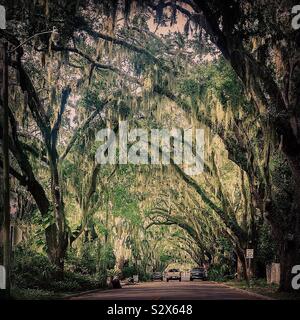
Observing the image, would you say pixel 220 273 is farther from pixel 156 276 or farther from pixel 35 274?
pixel 35 274

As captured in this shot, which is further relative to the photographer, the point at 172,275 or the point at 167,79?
the point at 172,275

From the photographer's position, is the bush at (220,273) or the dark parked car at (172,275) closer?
the bush at (220,273)

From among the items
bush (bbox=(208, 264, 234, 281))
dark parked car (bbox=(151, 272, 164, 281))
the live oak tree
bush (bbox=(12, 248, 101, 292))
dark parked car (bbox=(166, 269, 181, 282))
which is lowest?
dark parked car (bbox=(151, 272, 164, 281))

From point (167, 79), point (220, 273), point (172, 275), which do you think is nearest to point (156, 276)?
point (172, 275)

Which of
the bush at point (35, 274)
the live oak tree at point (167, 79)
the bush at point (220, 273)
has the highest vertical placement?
the live oak tree at point (167, 79)

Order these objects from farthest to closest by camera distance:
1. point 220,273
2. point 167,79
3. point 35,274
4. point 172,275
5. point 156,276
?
point 156,276 < point 172,275 < point 220,273 < point 35,274 < point 167,79

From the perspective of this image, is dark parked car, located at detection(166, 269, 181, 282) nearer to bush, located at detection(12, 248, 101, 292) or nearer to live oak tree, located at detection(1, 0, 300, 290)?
live oak tree, located at detection(1, 0, 300, 290)

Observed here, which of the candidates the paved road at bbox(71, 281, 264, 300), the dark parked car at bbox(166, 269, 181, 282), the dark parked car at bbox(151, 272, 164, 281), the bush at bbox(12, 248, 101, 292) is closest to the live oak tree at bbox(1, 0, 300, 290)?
the bush at bbox(12, 248, 101, 292)

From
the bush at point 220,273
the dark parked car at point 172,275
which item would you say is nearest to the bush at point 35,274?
the bush at point 220,273

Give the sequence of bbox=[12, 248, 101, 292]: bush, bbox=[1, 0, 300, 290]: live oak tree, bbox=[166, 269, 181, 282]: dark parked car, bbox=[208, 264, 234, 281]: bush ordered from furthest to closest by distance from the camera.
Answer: bbox=[166, 269, 181, 282]: dark parked car → bbox=[208, 264, 234, 281]: bush → bbox=[12, 248, 101, 292]: bush → bbox=[1, 0, 300, 290]: live oak tree

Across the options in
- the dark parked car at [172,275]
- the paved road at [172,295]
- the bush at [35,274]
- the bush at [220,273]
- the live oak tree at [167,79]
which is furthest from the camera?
A: the dark parked car at [172,275]

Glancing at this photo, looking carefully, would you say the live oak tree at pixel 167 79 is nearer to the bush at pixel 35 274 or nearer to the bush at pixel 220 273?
the bush at pixel 35 274
